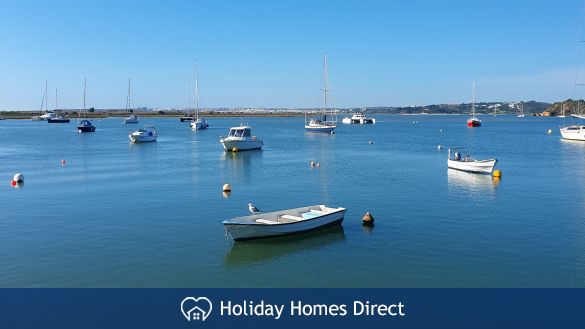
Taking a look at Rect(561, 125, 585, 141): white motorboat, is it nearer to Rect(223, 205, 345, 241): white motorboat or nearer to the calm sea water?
the calm sea water

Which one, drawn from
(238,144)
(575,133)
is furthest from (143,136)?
(575,133)

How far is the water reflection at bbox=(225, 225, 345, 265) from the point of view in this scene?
25359 mm

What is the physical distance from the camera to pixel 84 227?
3072 cm

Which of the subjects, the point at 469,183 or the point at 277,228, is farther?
the point at 469,183

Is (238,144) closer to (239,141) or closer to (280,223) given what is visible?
(239,141)

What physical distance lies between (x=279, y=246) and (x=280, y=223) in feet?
4.13

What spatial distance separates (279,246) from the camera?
2716 cm

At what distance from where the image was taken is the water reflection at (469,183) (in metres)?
42.7
